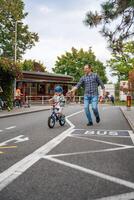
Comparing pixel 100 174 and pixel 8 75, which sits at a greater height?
pixel 8 75

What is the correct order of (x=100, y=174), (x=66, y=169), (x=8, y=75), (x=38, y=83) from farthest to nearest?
(x=38, y=83) < (x=8, y=75) < (x=66, y=169) < (x=100, y=174)

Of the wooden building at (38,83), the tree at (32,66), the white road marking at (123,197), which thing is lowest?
the white road marking at (123,197)

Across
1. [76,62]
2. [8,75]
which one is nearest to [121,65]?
[76,62]

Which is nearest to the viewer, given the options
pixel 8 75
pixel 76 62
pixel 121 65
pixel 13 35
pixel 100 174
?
pixel 100 174

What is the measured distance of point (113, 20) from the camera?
1432cm

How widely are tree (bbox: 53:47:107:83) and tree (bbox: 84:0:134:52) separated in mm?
74574

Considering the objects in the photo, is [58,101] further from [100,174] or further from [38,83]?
[38,83]

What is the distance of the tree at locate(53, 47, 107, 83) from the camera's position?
9203cm

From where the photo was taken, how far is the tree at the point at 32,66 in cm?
8538

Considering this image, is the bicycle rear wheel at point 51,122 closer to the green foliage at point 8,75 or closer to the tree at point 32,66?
the green foliage at point 8,75

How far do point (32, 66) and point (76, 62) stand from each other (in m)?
10.2

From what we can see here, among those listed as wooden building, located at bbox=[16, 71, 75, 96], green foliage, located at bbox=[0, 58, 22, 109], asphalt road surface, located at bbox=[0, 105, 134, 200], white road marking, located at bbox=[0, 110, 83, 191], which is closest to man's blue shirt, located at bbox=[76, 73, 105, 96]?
asphalt road surface, located at bbox=[0, 105, 134, 200]

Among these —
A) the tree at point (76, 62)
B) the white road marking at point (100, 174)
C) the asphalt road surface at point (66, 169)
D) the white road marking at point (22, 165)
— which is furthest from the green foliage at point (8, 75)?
the tree at point (76, 62)

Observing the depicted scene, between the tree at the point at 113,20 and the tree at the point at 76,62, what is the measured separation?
7457 cm
